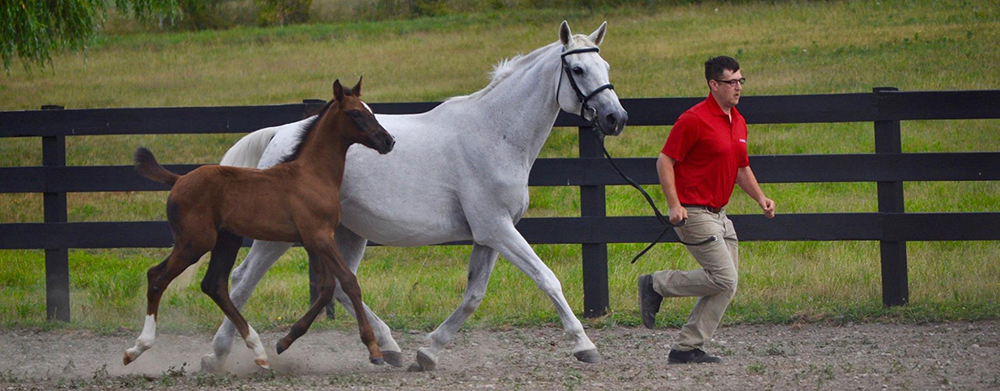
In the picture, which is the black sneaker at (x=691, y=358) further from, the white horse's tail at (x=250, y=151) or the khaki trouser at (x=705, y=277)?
the white horse's tail at (x=250, y=151)

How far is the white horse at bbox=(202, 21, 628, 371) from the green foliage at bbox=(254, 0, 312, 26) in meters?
31.8

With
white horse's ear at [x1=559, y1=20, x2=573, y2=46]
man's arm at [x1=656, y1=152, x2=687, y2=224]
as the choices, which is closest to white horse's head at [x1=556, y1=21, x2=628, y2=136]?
white horse's ear at [x1=559, y1=20, x2=573, y2=46]

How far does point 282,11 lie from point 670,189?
3378 cm

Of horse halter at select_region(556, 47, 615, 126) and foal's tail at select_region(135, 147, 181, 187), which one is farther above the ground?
horse halter at select_region(556, 47, 615, 126)

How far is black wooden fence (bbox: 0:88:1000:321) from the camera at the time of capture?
6.36 metres

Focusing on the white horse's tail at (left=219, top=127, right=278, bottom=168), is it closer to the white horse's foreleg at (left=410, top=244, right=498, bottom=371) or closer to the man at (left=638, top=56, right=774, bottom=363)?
the white horse's foreleg at (left=410, top=244, right=498, bottom=371)

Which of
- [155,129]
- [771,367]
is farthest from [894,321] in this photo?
[155,129]

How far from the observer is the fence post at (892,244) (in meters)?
6.43

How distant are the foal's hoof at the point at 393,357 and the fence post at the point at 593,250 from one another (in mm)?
1693

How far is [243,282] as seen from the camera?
17.5ft

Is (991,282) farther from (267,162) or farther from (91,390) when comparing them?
(91,390)

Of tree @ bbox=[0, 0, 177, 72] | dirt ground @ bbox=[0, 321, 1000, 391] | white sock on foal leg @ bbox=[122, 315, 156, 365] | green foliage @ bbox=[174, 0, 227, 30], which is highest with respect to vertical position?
green foliage @ bbox=[174, 0, 227, 30]

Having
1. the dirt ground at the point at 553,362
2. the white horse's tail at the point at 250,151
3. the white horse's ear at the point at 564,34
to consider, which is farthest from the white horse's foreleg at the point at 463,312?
the white horse's tail at the point at 250,151

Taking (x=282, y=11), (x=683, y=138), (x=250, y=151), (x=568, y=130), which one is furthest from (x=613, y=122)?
(x=282, y=11)
